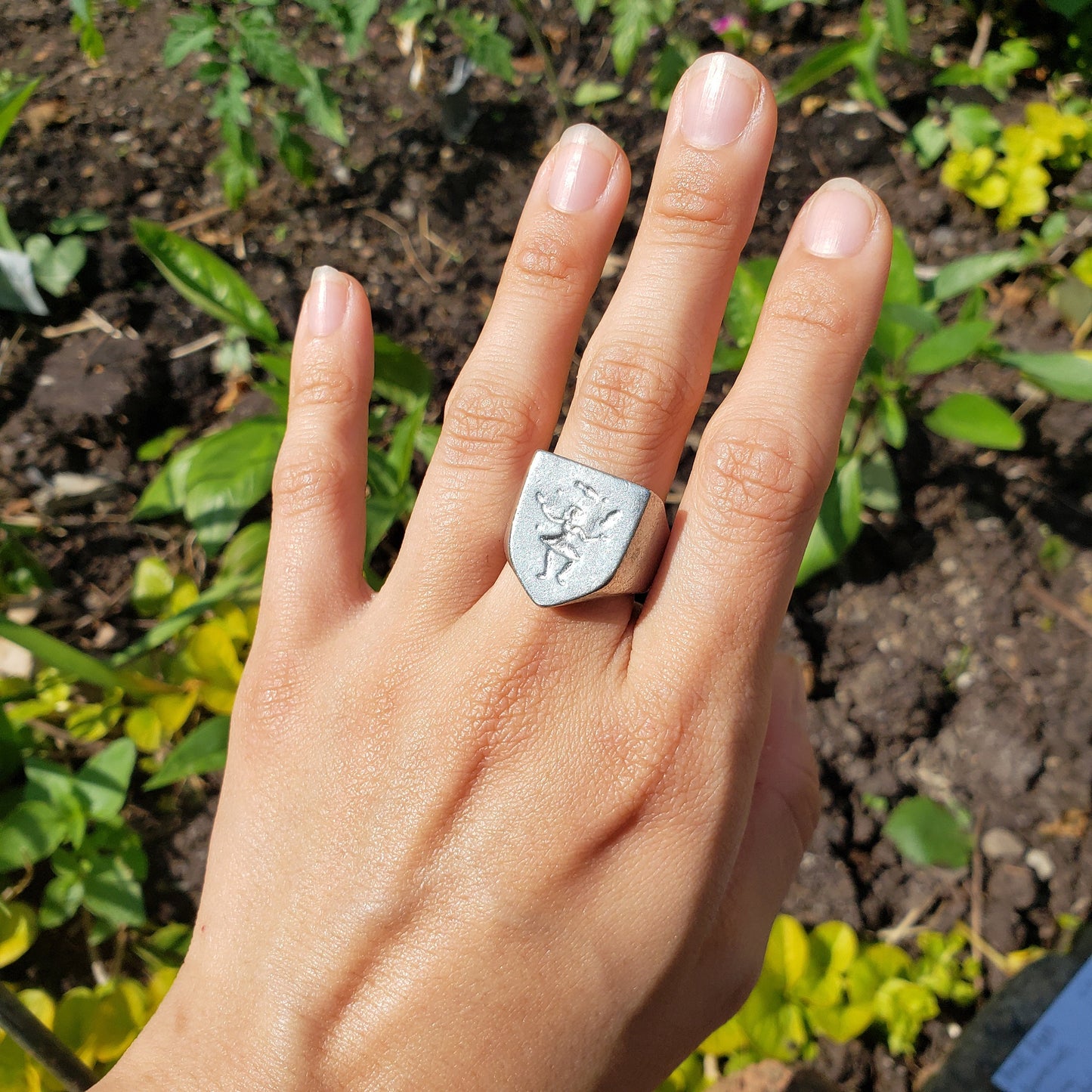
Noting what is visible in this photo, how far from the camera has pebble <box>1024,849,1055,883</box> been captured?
6.82 feet

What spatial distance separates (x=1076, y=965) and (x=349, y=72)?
3.66m

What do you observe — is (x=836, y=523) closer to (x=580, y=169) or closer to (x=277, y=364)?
(x=580, y=169)

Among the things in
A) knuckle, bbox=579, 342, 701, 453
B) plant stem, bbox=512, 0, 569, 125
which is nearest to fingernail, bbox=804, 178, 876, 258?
knuckle, bbox=579, 342, 701, 453

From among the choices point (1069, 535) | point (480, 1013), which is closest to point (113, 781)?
point (480, 1013)

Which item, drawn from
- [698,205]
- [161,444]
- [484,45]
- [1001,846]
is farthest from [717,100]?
[161,444]

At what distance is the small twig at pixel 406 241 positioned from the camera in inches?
111

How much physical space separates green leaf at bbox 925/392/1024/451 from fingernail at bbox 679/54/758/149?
92cm

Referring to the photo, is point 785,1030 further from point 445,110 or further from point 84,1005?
point 445,110

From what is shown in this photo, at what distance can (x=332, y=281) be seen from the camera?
163cm

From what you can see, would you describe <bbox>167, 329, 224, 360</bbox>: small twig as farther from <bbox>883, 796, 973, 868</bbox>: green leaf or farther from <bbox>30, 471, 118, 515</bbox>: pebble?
<bbox>883, 796, 973, 868</bbox>: green leaf

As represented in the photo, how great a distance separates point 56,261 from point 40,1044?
238cm

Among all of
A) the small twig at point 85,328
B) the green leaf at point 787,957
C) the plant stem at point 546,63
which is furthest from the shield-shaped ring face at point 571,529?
the small twig at point 85,328

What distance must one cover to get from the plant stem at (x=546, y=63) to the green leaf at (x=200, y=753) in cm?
222

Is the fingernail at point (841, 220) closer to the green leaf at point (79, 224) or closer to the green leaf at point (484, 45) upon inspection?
the green leaf at point (484, 45)
